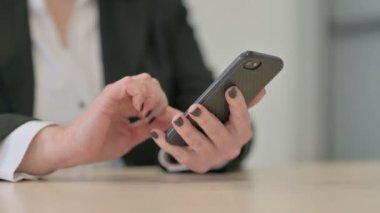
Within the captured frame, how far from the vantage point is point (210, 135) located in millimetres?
660

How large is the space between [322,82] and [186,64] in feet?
2.53

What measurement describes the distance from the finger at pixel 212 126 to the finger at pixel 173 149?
43 mm

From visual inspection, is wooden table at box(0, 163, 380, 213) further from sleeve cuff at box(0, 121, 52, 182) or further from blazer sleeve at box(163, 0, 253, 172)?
blazer sleeve at box(163, 0, 253, 172)

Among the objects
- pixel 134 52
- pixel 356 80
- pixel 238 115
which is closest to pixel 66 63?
pixel 134 52

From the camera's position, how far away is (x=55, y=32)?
1021 millimetres

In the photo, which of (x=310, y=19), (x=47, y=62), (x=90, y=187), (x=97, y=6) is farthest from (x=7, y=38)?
(x=310, y=19)

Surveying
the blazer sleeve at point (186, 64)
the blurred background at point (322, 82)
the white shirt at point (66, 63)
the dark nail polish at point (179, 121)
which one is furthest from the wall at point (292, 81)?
the dark nail polish at point (179, 121)

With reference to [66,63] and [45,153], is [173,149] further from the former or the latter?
[66,63]

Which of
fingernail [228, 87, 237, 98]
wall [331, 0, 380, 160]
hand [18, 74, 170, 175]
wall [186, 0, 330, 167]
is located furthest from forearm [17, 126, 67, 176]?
wall [331, 0, 380, 160]

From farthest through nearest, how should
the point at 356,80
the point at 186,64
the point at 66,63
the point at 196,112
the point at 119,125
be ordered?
the point at 356,80 → the point at 186,64 → the point at 66,63 → the point at 119,125 → the point at 196,112

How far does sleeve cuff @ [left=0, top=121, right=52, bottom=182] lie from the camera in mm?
664

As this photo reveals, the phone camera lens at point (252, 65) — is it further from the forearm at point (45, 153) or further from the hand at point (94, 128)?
the forearm at point (45, 153)

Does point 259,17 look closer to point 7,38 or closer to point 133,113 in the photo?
point 7,38

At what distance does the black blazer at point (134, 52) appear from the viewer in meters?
0.94
